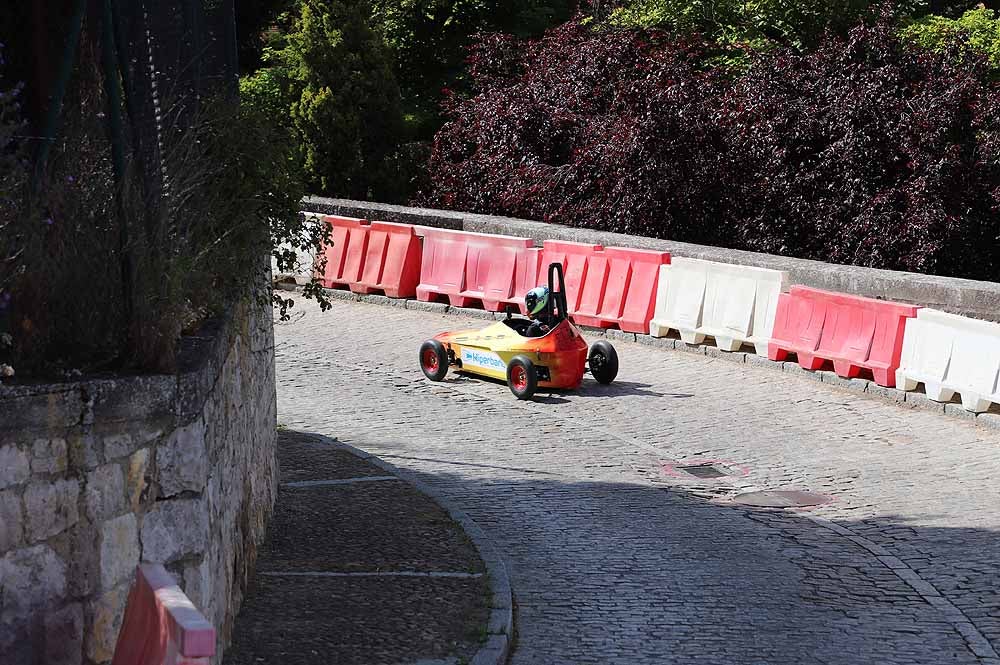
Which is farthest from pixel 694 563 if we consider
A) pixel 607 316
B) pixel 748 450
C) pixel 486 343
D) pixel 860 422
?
pixel 607 316

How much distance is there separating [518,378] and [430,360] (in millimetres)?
1266

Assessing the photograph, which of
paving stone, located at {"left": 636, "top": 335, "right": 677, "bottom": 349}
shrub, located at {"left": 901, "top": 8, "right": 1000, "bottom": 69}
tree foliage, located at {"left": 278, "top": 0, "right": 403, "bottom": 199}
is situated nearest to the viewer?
paving stone, located at {"left": 636, "top": 335, "right": 677, "bottom": 349}

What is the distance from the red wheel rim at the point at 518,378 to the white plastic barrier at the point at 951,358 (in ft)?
12.1

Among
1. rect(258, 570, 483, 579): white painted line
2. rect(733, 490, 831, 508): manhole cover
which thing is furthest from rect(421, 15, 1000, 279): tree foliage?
rect(258, 570, 483, 579): white painted line

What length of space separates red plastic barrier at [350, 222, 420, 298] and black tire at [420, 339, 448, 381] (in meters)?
5.01

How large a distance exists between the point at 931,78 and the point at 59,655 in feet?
56.5

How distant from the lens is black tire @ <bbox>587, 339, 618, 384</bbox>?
15.2 meters

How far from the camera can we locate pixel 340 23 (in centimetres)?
2689

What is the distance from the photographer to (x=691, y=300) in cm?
1736

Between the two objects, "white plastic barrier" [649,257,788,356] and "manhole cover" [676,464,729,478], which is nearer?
"manhole cover" [676,464,729,478]

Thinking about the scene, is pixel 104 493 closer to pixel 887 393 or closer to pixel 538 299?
pixel 538 299

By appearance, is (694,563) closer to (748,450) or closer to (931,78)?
(748,450)

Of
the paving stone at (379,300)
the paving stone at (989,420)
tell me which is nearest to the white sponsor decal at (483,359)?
the paving stone at (989,420)

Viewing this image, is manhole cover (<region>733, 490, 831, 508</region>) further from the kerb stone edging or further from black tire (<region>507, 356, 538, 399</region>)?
black tire (<region>507, 356, 538, 399</region>)
